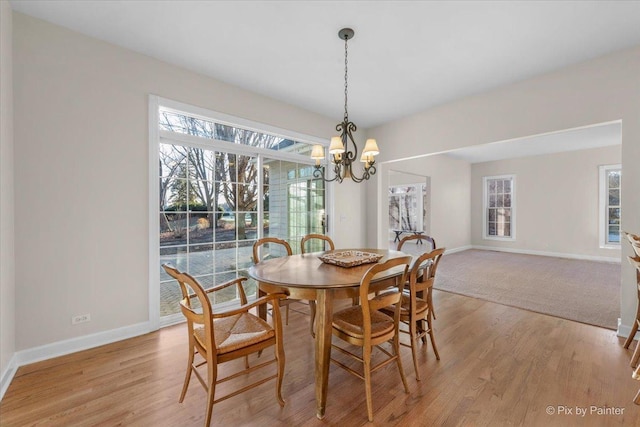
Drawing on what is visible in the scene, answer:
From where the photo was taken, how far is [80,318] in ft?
8.07

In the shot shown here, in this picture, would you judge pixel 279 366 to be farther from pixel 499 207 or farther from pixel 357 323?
pixel 499 207

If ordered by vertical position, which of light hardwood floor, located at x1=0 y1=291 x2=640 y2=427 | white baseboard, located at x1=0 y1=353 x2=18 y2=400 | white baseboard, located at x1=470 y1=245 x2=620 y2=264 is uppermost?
white baseboard, located at x1=470 y1=245 x2=620 y2=264

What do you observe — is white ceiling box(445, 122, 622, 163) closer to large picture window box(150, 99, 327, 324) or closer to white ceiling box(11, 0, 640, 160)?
white ceiling box(11, 0, 640, 160)

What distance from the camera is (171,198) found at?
121 inches

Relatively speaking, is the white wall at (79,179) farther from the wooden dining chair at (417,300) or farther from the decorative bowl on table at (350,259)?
the wooden dining chair at (417,300)

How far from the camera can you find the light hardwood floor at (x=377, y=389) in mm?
1662

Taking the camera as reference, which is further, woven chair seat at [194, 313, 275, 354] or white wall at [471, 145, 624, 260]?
white wall at [471, 145, 624, 260]

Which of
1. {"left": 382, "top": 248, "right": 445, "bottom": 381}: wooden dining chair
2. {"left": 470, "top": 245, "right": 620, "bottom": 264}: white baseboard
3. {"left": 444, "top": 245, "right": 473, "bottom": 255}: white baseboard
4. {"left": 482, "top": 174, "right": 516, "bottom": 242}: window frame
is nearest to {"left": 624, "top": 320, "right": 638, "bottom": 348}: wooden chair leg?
{"left": 382, "top": 248, "right": 445, "bottom": 381}: wooden dining chair

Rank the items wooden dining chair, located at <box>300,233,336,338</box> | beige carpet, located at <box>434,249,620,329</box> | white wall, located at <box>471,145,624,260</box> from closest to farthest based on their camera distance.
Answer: wooden dining chair, located at <box>300,233,336,338</box> < beige carpet, located at <box>434,249,620,329</box> < white wall, located at <box>471,145,624,260</box>

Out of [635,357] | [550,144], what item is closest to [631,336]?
[635,357]

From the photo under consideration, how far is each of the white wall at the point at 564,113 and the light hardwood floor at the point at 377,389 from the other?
1227mm

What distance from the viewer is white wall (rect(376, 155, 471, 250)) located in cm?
713

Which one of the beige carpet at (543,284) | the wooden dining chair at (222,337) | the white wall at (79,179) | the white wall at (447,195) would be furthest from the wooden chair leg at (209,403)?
the white wall at (447,195)

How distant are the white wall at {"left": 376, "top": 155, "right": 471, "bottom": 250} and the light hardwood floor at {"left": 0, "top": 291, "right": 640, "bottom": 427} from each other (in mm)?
4516
